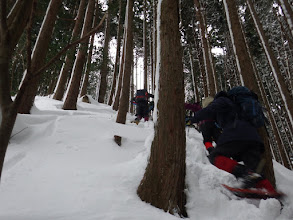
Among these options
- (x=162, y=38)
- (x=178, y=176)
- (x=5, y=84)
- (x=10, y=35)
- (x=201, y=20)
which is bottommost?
(x=178, y=176)

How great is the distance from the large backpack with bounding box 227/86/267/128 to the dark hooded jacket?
0.06 m

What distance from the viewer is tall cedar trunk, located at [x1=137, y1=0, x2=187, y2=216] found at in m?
2.02

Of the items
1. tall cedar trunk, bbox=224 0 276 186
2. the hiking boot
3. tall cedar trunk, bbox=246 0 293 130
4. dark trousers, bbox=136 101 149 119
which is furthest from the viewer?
dark trousers, bbox=136 101 149 119

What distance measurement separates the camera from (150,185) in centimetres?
209

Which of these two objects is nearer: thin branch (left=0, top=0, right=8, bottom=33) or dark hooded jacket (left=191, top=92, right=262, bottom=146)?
thin branch (left=0, top=0, right=8, bottom=33)

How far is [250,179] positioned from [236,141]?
0.45m

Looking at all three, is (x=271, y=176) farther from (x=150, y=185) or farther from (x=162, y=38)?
(x=162, y=38)

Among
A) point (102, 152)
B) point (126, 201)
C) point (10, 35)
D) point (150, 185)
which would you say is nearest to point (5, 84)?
point (10, 35)

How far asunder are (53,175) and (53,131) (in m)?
2.02

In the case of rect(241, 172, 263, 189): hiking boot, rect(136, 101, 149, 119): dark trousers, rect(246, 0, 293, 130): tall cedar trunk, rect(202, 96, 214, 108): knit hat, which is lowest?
rect(241, 172, 263, 189): hiking boot

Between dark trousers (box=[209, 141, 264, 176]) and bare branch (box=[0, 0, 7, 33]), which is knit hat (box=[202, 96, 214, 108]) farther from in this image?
bare branch (box=[0, 0, 7, 33])

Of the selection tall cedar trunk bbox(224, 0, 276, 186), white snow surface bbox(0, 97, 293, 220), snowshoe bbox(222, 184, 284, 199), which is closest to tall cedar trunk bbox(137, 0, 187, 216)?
white snow surface bbox(0, 97, 293, 220)

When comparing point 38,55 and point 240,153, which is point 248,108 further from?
point 38,55

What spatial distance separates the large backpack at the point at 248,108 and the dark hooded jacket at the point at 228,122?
64mm
